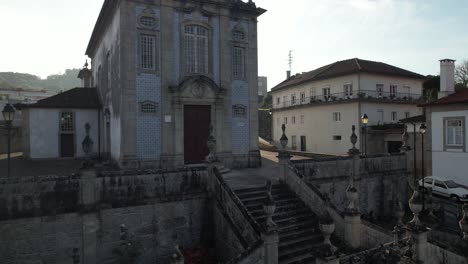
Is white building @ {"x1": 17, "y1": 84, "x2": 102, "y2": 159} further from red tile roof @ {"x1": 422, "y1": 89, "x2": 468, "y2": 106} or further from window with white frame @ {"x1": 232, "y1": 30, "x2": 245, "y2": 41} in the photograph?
red tile roof @ {"x1": 422, "y1": 89, "x2": 468, "y2": 106}

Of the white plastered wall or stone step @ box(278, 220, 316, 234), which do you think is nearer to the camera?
stone step @ box(278, 220, 316, 234)

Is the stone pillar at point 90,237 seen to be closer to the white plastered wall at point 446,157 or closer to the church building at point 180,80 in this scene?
the church building at point 180,80

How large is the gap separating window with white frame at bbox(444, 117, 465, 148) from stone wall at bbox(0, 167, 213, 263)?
17.0 m

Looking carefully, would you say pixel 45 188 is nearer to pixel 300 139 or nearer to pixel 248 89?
pixel 248 89

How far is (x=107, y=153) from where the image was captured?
19078mm

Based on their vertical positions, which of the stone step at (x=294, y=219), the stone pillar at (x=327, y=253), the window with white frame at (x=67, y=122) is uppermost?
the window with white frame at (x=67, y=122)

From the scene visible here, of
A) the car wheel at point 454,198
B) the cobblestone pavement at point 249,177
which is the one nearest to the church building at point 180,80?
the cobblestone pavement at point 249,177

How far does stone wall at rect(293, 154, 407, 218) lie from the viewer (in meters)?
14.4

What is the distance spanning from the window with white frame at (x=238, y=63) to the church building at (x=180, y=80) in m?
0.03

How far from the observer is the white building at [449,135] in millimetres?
19438

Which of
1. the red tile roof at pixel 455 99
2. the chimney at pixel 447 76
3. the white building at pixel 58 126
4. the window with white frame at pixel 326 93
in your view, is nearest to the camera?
the red tile roof at pixel 455 99

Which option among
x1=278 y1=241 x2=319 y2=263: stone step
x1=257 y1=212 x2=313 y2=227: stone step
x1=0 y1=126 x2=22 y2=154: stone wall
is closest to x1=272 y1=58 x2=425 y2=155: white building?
x1=257 y1=212 x2=313 y2=227: stone step

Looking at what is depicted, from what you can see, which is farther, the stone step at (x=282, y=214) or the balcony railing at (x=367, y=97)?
the balcony railing at (x=367, y=97)

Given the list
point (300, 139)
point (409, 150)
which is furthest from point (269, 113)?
point (409, 150)
